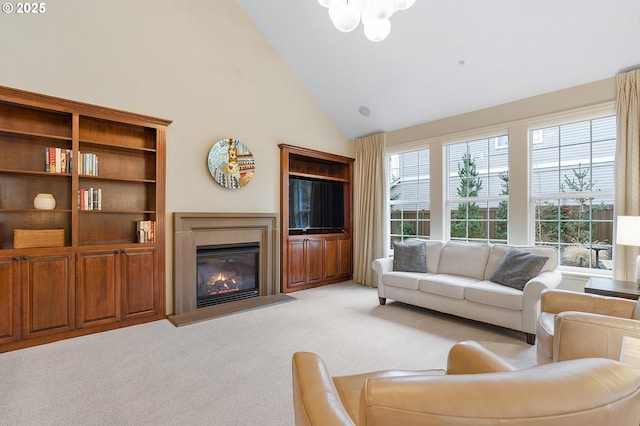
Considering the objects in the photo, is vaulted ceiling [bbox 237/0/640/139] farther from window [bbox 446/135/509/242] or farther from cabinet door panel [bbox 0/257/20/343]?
cabinet door panel [bbox 0/257/20/343]

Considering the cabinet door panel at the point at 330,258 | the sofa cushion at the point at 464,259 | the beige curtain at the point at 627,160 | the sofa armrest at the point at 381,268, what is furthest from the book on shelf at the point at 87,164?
the beige curtain at the point at 627,160

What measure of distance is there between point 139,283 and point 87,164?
1381 millimetres

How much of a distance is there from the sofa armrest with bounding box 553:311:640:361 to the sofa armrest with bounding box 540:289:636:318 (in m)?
0.61

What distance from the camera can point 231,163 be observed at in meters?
4.24

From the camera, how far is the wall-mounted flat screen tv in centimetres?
505

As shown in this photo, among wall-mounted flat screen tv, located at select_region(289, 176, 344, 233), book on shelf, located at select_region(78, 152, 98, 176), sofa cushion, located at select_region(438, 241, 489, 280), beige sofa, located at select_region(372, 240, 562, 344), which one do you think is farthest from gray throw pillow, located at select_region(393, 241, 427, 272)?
book on shelf, located at select_region(78, 152, 98, 176)

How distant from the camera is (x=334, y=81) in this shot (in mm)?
4785

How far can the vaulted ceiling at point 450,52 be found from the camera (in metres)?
2.98

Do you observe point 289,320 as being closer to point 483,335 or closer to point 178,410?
point 178,410

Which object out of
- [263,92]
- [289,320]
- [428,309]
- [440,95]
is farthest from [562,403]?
[263,92]

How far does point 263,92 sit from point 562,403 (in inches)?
190

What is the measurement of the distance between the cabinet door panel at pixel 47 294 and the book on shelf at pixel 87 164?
0.86 meters

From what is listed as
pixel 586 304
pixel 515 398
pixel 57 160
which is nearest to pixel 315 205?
Result: pixel 57 160

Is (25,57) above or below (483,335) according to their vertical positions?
above
